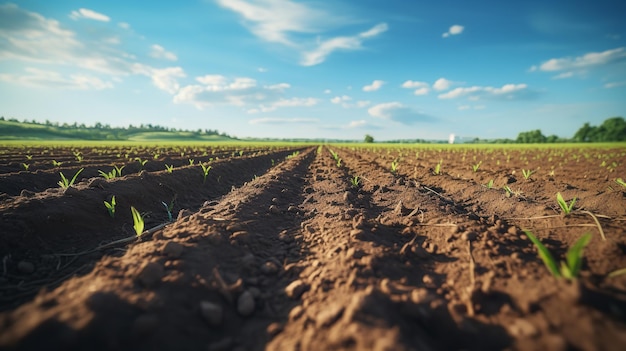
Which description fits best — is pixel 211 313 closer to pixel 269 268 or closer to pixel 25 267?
pixel 269 268

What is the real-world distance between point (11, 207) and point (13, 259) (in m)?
0.96

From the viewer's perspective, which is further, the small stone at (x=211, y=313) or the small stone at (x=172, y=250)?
the small stone at (x=172, y=250)

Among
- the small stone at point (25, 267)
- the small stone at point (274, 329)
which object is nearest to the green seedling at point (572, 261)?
the small stone at point (274, 329)

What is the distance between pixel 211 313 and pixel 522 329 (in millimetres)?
1774

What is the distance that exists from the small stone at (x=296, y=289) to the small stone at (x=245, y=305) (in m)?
0.29

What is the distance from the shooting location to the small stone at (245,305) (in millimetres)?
1858

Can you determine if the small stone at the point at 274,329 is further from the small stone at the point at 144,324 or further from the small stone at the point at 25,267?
the small stone at the point at 25,267

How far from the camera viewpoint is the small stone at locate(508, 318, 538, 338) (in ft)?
4.48

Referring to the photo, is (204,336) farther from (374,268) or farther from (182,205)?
(182,205)

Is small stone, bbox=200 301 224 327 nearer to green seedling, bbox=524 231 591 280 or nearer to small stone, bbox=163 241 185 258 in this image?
small stone, bbox=163 241 185 258

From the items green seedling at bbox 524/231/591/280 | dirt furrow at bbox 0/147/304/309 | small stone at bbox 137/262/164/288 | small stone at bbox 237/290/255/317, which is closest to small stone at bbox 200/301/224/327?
small stone at bbox 237/290/255/317

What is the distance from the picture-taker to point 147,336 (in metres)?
1.49

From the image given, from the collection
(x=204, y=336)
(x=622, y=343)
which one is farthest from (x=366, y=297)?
(x=622, y=343)

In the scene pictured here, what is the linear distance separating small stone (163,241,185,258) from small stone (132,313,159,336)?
718mm
